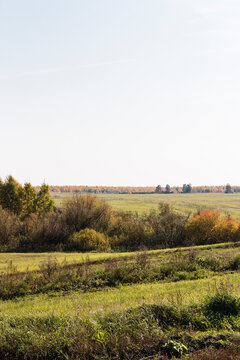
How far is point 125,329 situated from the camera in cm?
758

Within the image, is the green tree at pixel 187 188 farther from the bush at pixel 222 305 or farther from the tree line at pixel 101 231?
the bush at pixel 222 305

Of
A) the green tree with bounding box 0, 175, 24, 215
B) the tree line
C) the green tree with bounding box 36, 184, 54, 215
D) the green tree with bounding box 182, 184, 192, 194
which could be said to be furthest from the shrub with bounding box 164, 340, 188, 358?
the green tree with bounding box 182, 184, 192, 194

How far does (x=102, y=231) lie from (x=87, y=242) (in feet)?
19.2

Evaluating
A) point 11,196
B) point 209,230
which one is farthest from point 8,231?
point 209,230

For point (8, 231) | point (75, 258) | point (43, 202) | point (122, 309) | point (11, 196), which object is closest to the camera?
point (122, 309)

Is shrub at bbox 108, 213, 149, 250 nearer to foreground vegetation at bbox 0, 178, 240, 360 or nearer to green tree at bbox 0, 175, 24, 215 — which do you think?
foreground vegetation at bbox 0, 178, 240, 360

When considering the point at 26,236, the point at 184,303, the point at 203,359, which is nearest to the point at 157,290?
the point at 184,303

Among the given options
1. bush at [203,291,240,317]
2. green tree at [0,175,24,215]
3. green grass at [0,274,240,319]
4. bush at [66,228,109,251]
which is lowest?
bush at [66,228,109,251]

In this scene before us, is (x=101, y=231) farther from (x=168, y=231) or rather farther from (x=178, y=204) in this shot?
(x=178, y=204)

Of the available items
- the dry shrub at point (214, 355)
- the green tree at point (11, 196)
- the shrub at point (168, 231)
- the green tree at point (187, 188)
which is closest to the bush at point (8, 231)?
the shrub at point (168, 231)

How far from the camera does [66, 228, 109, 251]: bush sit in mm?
36156

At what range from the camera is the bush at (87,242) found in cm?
3616

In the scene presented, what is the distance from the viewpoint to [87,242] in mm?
36469

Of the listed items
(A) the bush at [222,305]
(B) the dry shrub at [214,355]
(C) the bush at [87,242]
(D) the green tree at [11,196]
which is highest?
(D) the green tree at [11,196]
